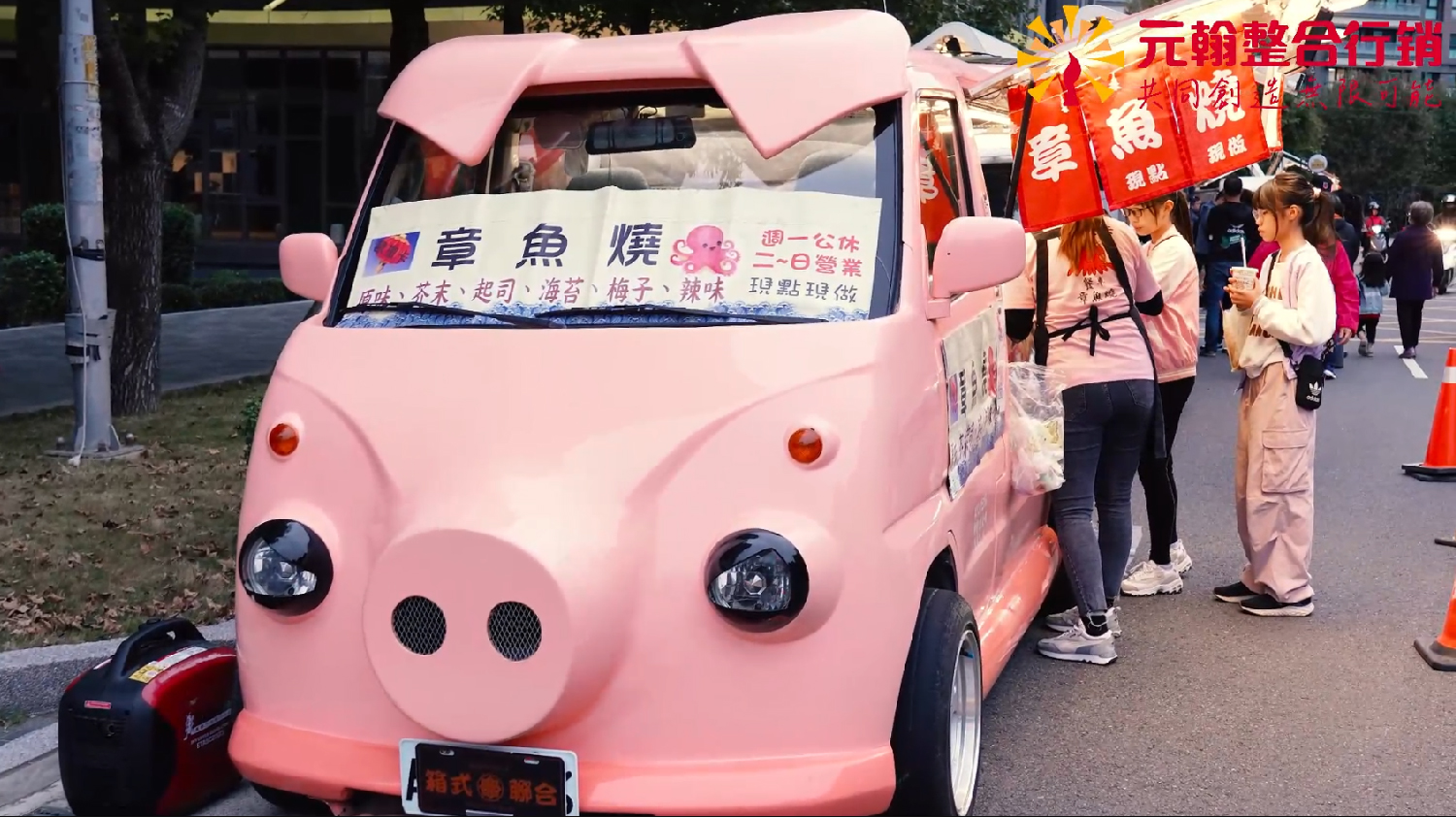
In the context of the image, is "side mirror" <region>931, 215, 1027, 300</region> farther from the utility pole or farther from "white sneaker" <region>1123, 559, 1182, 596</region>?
the utility pole

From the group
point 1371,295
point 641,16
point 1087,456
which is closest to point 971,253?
point 1087,456

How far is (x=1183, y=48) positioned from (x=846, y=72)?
6.67 ft

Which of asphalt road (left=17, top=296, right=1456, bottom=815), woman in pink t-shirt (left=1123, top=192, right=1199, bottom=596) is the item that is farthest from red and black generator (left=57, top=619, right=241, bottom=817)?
woman in pink t-shirt (left=1123, top=192, right=1199, bottom=596)

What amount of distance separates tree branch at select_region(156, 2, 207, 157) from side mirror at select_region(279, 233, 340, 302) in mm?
7126

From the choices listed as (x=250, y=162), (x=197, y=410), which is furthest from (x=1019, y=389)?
(x=250, y=162)

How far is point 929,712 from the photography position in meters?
3.71

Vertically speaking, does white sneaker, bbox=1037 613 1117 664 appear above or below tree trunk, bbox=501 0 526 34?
below

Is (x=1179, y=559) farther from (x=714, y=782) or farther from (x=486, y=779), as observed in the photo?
(x=486, y=779)

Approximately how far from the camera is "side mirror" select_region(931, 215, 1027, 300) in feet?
13.5

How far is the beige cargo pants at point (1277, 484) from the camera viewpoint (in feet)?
21.4

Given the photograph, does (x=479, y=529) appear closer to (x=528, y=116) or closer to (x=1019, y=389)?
(x=528, y=116)

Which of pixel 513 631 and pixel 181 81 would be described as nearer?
pixel 513 631

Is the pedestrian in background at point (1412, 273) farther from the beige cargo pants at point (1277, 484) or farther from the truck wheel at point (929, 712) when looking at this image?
the truck wheel at point (929, 712)

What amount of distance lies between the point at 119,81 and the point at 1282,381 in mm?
7690
